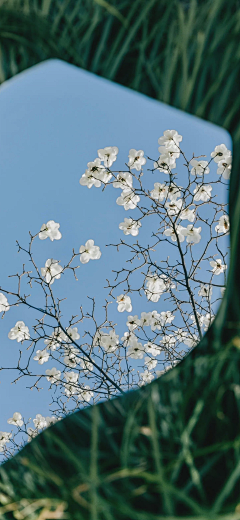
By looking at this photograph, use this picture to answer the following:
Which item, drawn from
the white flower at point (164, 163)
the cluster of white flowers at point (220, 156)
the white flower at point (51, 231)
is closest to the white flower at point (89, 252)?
the white flower at point (51, 231)

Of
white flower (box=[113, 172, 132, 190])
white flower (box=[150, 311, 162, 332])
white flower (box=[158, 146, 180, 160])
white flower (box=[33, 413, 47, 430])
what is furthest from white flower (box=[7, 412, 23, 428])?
white flower (box=[158, 146, 180, 160])

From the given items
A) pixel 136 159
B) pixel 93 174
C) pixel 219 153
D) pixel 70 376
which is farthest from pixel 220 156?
pixel 70 376

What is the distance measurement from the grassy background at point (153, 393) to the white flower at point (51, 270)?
67 centimetres

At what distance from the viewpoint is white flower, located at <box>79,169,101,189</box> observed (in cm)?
95

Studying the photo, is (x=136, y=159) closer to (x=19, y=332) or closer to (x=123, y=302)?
(x=123, y=302)

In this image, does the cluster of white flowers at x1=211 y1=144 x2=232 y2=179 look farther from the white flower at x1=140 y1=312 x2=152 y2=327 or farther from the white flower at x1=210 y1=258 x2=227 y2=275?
the white flower at x1=140 y1=312 x2=152 y2=327

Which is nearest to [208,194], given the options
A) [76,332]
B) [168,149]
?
[168,149]

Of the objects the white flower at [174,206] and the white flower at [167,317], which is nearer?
the white flower at [174,206]

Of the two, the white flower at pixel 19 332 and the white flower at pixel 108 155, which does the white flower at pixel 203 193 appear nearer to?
the white flower at pixel 108 155

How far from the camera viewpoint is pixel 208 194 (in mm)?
857

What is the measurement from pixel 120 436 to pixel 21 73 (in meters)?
0.30

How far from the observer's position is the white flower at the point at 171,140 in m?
0.87

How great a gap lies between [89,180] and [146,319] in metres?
0.46

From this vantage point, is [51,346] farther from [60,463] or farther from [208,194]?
[60,463]
